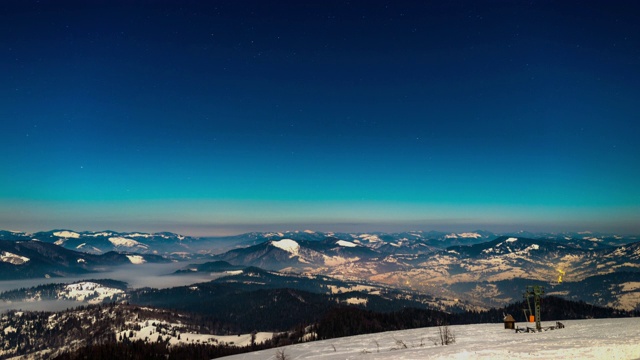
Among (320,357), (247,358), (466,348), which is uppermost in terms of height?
(466,348)

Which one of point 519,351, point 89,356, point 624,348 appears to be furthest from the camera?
point 89,356

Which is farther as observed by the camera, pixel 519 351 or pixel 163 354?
pixel 163 354

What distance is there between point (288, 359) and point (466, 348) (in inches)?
580

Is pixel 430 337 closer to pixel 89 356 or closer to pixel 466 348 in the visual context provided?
pixel 466 348

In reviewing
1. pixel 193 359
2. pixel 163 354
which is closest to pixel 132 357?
pixel 163 354

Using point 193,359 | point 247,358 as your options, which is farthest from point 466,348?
point 193,359

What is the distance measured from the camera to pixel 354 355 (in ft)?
92.0

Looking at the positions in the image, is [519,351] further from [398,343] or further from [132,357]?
[132,357]

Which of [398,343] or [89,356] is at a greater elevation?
[398,343]

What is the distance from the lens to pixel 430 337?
121ft

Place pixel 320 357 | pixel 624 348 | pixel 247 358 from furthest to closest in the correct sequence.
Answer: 1. pixel 247 358
2. pixel 320 357
3. pixel 624 348

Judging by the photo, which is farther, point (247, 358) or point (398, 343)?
point (247, 358)

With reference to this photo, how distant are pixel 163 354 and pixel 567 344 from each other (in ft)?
699

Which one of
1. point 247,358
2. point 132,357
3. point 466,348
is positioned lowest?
point 132,357
